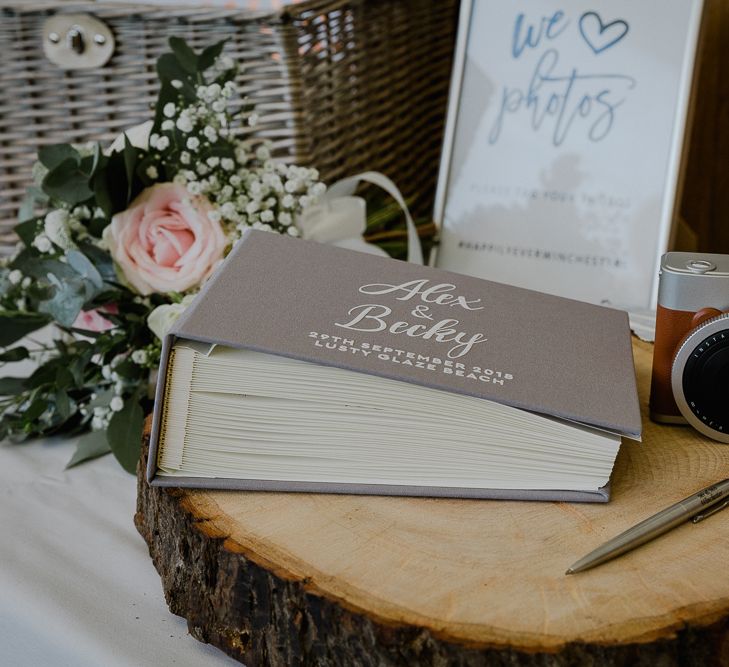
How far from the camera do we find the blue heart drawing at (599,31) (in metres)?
0.95

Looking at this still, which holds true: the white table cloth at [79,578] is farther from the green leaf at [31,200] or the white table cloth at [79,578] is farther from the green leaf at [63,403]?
the green leaf at [31,200]

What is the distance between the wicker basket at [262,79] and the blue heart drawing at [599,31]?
0.25 meters

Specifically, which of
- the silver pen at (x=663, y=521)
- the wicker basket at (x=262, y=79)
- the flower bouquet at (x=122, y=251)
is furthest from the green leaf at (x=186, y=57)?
the silver pen at (x=663, y=521)

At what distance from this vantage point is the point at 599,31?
38.0 inches

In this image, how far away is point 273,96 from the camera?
3.12ft

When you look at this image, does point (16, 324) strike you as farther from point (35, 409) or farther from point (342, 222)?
point (342, 222)

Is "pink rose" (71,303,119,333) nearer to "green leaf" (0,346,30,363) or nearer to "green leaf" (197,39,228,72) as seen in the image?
"green leaf" (0,346,30,363)

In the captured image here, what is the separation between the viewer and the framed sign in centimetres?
93

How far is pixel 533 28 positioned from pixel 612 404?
2.13 feet

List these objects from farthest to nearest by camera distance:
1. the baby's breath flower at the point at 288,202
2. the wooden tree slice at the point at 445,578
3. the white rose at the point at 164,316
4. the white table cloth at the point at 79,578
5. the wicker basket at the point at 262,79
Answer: the wicker basket at the point at 262,79, the baby's breath flower at the point at 288,202, the white rose at the point at 164,316, the white table cloth at the point at 79,578, the wooden tree slice at the point at 445,578

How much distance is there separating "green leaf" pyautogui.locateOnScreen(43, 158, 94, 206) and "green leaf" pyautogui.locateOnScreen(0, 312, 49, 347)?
11cm

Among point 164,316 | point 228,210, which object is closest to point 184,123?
point 228,210

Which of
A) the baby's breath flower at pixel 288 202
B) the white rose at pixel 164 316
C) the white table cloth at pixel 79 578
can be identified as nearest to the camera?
the white table cloth at pixel 79 578

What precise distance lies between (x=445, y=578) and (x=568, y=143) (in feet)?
2.22
